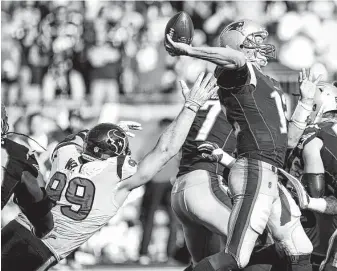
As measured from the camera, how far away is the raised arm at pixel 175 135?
17.0ft

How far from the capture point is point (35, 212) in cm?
525

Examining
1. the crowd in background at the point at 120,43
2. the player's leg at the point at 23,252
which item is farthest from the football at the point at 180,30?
the crowd in background at the point at 120,43

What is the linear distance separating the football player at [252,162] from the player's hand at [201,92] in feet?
0.18

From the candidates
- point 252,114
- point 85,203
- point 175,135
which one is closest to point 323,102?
point 252,114

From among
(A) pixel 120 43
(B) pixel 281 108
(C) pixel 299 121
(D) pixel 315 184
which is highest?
(B) pixel 281 108

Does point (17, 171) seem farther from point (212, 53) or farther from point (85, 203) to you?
point (212, 53)

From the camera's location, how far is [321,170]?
5840 mm

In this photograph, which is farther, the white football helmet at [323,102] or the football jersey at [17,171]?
the white football helmet at [323,102]

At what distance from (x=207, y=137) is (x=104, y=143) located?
829 millimetres

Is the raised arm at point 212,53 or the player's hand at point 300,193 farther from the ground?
the raised arm at point 212,53

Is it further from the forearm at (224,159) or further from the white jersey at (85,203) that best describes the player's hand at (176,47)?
the forearm at (224,159)

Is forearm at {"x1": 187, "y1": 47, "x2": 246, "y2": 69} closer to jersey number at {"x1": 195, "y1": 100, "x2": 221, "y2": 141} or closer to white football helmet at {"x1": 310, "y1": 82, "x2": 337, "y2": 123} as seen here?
jersey number at {"x1": 195, "y1": 100, "x2": 221, "y2": 141}

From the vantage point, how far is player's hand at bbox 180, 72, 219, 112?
524 centimetres

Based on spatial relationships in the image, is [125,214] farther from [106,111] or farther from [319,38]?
[319,38]
